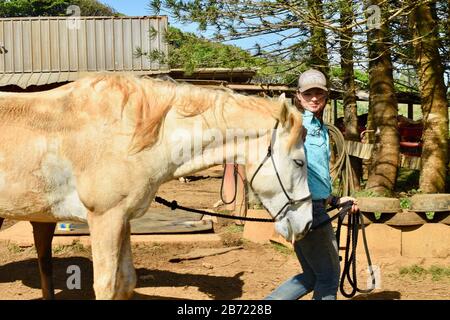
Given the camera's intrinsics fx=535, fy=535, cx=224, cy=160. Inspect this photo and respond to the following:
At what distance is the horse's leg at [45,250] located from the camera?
13.9ft

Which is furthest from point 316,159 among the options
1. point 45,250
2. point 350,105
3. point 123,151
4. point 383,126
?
point 350,105

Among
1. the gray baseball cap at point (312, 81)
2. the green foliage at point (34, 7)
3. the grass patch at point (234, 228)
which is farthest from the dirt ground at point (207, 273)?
the green foliage at point (34, 7)

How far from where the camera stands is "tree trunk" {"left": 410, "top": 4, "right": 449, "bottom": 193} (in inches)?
274

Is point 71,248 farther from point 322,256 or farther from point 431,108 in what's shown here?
point 431,108

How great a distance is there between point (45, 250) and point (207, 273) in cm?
164

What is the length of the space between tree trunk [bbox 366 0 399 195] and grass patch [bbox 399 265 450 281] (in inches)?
94.8

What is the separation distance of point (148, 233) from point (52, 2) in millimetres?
31967

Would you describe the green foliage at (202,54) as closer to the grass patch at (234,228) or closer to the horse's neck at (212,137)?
the grass patch at (234,228)

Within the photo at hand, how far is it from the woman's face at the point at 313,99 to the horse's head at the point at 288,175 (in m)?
0.24

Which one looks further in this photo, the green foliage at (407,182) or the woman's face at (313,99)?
the green foliage at (407,182)

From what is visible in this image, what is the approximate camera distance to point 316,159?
3287 millimetres

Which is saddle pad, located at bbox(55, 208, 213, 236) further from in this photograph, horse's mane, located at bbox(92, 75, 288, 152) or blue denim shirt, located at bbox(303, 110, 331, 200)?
blue denim shirt, located at bbox(303, 110, 331, 200)
